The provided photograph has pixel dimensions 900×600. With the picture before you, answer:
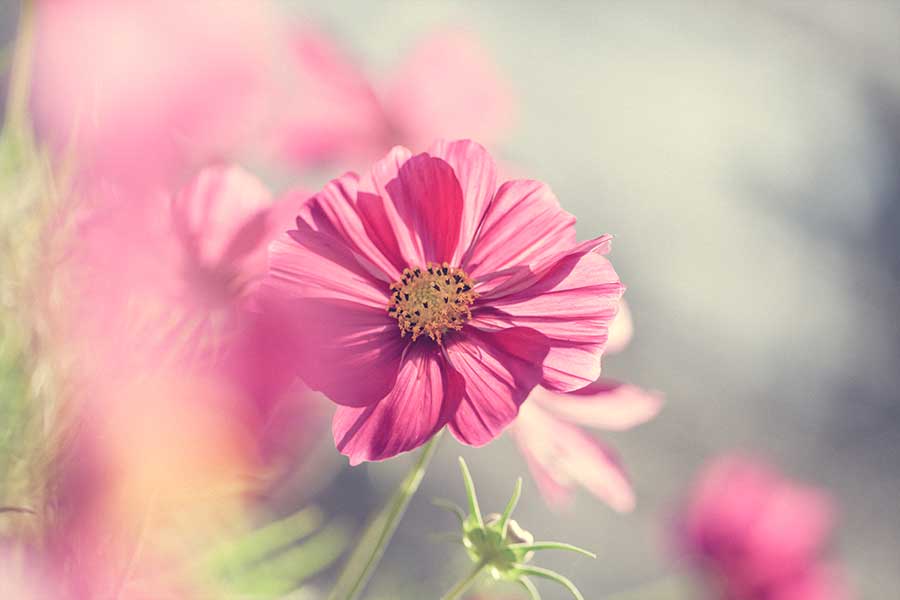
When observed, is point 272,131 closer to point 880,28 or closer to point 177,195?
point 177,195

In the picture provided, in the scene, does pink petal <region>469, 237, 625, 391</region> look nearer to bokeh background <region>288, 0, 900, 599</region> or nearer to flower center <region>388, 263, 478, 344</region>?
flower center <region>388, 263, 478, 344</region>

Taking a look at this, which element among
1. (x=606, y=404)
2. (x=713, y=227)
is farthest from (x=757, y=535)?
(x=713, y=227)

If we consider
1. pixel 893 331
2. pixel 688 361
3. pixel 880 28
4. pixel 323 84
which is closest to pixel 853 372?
pixel 893 331

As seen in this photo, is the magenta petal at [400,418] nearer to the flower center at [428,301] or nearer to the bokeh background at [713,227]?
the flower center at [428,301]

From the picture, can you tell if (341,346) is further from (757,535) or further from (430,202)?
(757,535)

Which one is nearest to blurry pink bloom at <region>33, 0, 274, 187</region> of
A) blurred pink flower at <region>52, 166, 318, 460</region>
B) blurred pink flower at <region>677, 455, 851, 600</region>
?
blurred pink flower at <region>52, 166, 318, 460</region>

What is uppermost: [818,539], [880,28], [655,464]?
[880,28]

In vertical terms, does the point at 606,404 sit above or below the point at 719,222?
below
